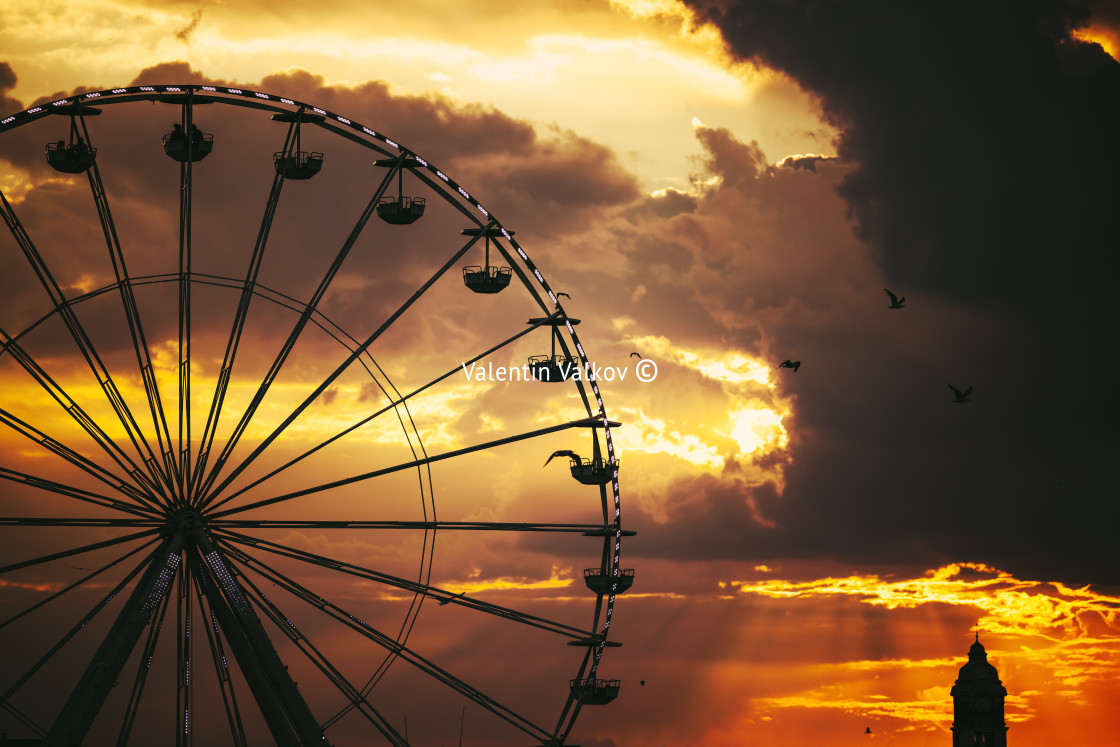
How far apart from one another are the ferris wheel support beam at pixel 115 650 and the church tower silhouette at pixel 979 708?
107626 mm

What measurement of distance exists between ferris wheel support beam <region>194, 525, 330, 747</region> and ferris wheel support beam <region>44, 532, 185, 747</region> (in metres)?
1.14

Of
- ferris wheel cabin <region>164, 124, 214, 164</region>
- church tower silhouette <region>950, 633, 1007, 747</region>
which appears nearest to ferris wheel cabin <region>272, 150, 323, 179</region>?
ferris wheel cabin <region>164, 124, 214, 164</region>

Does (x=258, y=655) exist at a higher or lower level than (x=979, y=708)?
higher

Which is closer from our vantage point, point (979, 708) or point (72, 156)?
point (72, 156)

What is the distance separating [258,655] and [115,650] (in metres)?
3.90

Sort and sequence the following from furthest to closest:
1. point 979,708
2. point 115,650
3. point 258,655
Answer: point 979,708
point 258,655
point 115,650

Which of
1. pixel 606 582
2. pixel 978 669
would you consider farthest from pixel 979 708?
pixel 606 582

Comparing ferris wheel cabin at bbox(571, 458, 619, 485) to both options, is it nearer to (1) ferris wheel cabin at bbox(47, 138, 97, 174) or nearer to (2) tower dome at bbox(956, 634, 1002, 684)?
(1) ferris wheel cabin at bbox(47, 138, 97, 174)

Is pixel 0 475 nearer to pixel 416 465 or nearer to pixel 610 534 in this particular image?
pixel 416 465

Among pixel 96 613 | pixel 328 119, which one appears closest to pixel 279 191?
pixel 328 119

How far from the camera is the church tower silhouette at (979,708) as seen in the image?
138625 mm

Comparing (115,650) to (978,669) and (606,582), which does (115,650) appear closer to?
(606,582)

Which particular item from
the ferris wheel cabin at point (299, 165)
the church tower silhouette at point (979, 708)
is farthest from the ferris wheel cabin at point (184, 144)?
the church tower silhouette at point (979, 708)

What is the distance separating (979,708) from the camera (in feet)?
455
